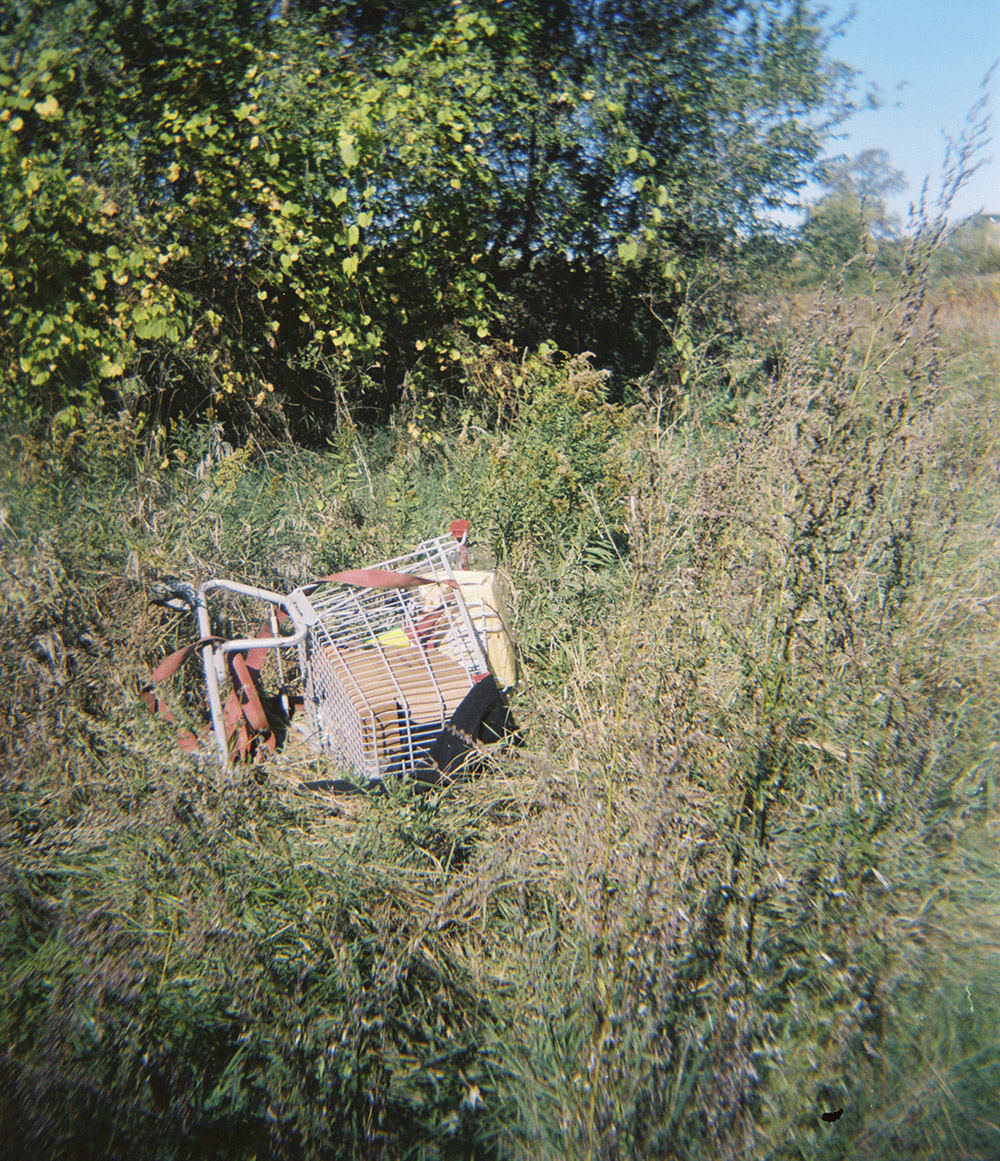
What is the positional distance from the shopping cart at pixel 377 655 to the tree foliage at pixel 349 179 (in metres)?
1.99

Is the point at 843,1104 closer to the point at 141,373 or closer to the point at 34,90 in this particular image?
the point at 141,373

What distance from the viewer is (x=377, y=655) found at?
2.84 metres

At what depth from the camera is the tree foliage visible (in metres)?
4.39

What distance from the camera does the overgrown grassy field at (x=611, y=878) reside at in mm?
1621

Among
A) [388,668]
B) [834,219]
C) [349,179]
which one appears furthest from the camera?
[834,219]

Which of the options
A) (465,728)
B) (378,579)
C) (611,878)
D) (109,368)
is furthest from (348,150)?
(611,878)

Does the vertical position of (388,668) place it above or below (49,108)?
below

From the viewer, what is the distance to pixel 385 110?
4605 millimetres

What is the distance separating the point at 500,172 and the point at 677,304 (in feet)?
5.66

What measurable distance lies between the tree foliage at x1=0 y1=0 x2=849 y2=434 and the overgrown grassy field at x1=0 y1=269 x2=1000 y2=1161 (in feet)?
7.57

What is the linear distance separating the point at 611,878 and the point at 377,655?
51.1 inches

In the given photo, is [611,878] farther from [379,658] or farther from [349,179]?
[349,179]

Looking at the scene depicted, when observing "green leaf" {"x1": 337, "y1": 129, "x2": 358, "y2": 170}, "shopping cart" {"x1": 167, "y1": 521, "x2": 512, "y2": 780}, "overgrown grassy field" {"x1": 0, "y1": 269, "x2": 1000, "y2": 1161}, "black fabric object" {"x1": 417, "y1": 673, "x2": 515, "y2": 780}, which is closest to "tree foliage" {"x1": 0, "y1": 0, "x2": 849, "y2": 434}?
"green leaf" {"x1": 337, "y1": 129, "x2": 358, "y2": 170}

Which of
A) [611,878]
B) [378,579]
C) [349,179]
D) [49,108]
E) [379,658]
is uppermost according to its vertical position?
[49,108]
